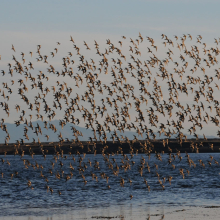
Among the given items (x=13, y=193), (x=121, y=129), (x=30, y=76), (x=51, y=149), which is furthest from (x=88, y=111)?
(x=51, y=149)

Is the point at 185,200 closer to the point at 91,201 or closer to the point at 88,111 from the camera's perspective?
the point at 91,201

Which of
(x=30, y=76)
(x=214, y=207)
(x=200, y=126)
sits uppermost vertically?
(x=30, y=76)

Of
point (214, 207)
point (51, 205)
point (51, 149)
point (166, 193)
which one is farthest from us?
point (51, 149)

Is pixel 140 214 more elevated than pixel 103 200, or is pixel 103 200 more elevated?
pixel 103 200

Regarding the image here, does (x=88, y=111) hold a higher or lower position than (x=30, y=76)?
lower

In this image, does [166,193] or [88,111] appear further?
[88,111]

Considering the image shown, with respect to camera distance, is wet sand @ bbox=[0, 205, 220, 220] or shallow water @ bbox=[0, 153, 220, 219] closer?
wet sand @ bbox=[0, 205, 220, 220]

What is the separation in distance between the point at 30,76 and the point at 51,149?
A: 112316 mm

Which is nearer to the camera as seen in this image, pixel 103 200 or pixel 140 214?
pixel 140 214

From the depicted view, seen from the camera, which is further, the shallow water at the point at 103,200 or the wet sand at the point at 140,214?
the shallow water at the point at 103,200

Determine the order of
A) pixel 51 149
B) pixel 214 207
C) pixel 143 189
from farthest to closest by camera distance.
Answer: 1. pixel 51 149
2. pixel 143 189
3. pixel 214 207

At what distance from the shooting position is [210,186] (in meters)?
55.1

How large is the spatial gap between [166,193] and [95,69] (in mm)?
13605

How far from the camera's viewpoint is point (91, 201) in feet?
142
